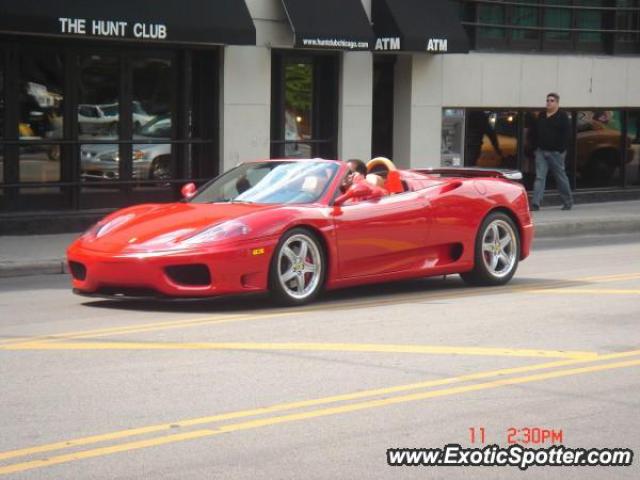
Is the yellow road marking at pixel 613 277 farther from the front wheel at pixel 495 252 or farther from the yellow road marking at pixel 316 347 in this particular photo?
the yellow road marking at pixel 316 347

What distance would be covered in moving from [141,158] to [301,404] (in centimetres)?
1277

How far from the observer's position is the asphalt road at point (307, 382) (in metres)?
6.24

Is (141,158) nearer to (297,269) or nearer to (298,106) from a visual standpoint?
(298,106)

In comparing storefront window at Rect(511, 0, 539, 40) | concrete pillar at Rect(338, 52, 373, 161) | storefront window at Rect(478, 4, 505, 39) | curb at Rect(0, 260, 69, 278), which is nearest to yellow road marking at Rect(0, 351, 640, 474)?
curb at Rect(0, 260, 69, 278)

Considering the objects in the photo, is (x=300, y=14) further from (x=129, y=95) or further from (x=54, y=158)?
(x=54, y=158)

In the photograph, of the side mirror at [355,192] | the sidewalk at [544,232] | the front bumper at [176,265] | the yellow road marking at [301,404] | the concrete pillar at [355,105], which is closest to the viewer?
the yellow road marking at [301,404]

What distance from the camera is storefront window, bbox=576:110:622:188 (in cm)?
2569

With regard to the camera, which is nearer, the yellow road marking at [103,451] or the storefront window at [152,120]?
the yellow road marking at [103,451]

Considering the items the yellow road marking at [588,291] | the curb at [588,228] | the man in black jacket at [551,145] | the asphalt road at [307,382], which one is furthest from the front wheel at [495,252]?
the man in black jacket at [551,145]

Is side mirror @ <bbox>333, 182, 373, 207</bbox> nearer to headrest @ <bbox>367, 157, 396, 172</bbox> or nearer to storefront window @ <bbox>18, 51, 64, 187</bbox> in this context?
headrest @ <bbox>367, 157, 396, 172</bbox>

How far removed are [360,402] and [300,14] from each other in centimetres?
1346

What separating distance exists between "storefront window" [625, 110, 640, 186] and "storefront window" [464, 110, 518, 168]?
323 centimetres

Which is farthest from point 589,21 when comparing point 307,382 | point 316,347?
point 307,382

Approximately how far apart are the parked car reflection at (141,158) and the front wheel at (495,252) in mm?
7689
